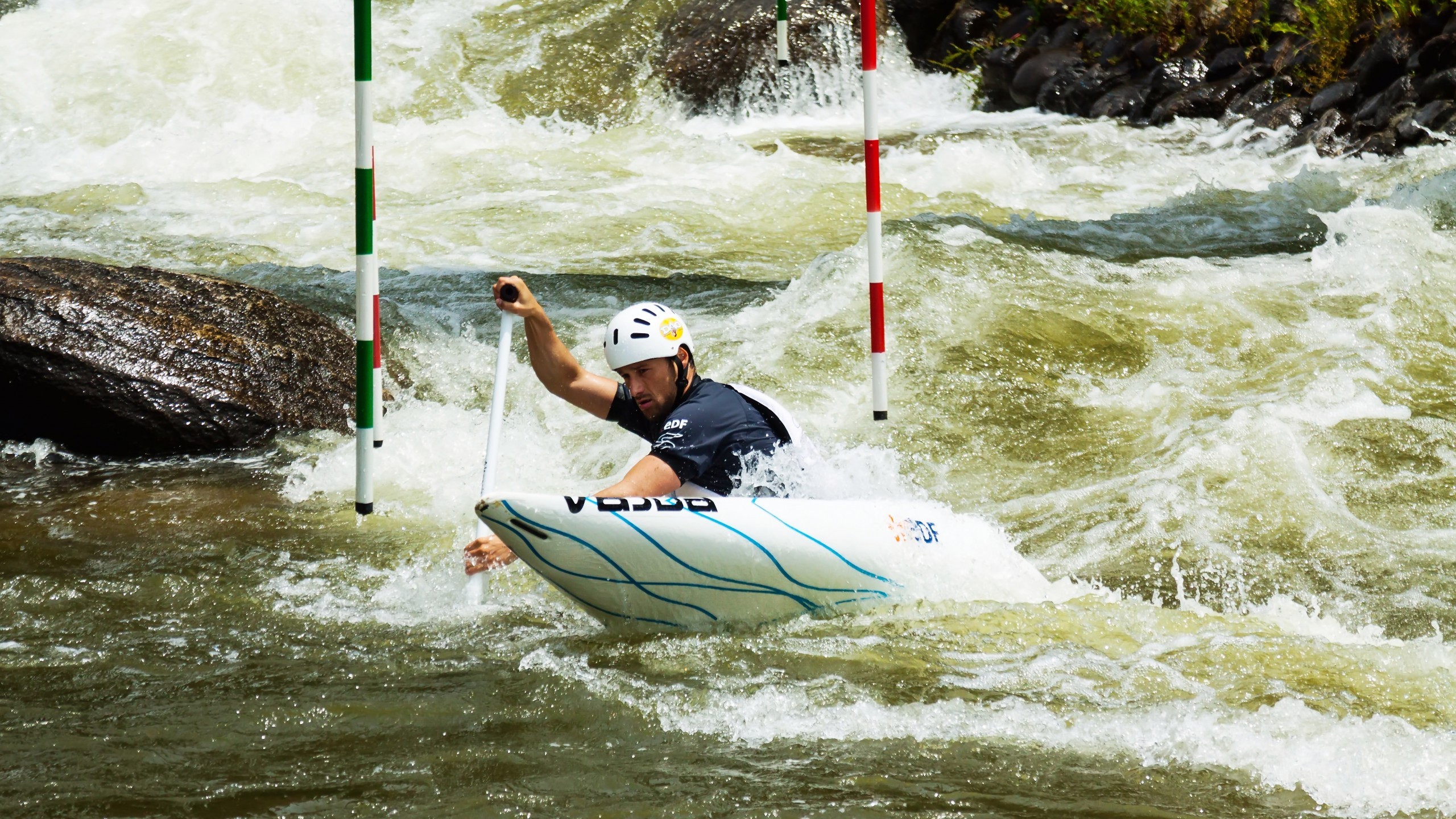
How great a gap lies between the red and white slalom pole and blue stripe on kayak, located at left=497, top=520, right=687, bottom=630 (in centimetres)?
176

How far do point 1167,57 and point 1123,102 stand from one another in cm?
62

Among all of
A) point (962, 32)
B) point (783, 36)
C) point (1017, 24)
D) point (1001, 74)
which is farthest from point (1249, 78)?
point (783, 36)

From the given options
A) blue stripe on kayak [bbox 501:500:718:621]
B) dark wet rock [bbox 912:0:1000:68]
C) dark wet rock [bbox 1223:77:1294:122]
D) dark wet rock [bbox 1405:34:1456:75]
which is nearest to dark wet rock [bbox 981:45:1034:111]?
dark wet rock [bbox 912:0:1000:68]

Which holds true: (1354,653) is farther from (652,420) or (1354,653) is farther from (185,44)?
(185,44)

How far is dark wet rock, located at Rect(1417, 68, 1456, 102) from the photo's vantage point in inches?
359

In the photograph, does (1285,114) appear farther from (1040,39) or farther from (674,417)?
(674,417)

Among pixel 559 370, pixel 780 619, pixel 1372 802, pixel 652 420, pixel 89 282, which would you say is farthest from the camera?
pixel 89 282

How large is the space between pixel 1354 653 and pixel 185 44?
12128mm

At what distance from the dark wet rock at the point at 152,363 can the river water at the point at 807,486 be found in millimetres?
212

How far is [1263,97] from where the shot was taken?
1038 cm

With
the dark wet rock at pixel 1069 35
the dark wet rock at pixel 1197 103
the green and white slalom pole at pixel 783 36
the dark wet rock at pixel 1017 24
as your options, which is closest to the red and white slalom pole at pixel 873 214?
the green and white slalom pole at pixel 783 36

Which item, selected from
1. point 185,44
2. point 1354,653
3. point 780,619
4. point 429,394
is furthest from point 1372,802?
point 185,44

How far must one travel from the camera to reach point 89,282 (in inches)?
235

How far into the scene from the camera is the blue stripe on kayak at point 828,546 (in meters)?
3.67
